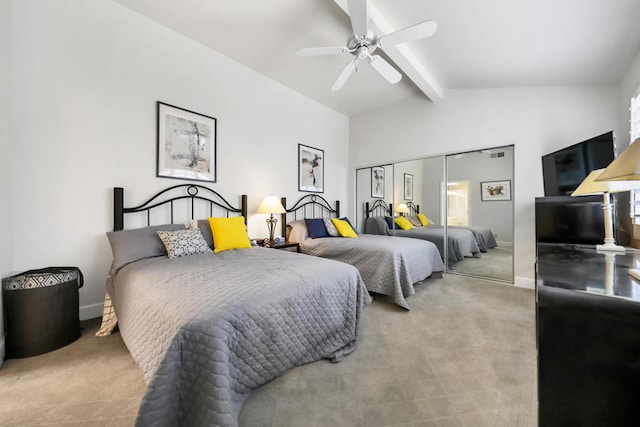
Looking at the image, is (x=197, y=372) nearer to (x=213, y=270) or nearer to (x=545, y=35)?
(x=213, y=270)

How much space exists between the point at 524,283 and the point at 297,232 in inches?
123

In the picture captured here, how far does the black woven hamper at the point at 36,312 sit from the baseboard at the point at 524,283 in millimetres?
4740

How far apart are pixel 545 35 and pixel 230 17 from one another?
9.74ft

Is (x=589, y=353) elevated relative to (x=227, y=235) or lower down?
lower down

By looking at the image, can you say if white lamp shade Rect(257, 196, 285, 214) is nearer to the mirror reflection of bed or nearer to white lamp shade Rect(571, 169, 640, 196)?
the mirror reflection of bed

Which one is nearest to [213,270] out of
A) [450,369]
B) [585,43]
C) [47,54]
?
[450,369]

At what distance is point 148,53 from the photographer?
8.55 ft

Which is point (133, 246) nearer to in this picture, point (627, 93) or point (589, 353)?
point (589, 353)

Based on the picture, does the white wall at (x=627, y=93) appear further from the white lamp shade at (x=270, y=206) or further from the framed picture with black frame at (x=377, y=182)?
the white lamp shade at (x=270, y=206)

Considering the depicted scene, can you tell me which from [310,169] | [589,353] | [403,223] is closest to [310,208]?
[310,169]

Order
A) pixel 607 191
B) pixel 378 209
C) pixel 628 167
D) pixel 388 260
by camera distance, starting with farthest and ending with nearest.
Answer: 1. pixel 378 209
2. pixel 388 260
3. pixel 607 191
4. pixel 628 167

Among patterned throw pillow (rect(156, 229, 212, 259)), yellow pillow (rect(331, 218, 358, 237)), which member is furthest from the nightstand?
patterned throw pillow (rect(156, 229, 212, 259))

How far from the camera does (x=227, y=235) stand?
262 cm

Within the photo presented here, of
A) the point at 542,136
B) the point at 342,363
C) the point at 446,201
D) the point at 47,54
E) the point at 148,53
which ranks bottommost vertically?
the point at 342,363
